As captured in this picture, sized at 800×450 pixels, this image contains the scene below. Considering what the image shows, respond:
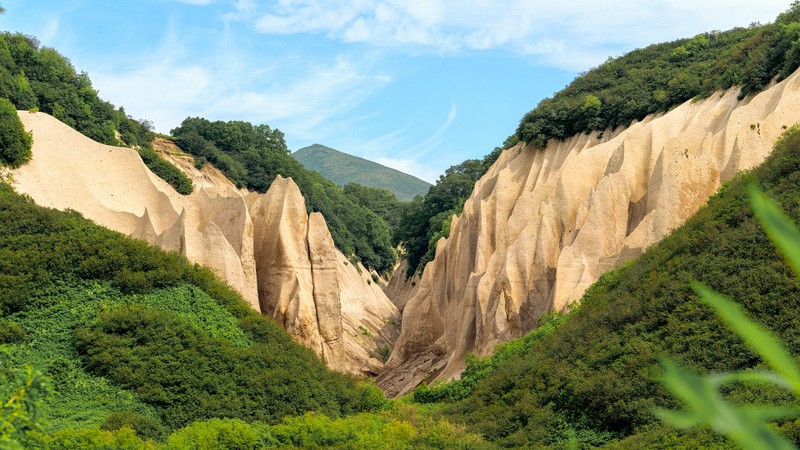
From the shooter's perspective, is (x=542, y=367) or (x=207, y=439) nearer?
(x=207, y=439)

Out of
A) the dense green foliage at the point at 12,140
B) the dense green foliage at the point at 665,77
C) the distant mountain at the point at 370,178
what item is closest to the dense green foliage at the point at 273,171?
the dense green foliage at the point at 665,77

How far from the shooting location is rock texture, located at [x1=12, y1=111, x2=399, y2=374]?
1334 inches

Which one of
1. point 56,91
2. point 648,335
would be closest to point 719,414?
point 648,335

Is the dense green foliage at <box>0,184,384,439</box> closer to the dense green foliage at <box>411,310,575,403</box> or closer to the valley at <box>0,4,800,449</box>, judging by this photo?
the valley at <box>0,4,800,449</box>

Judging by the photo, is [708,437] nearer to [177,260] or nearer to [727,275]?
[727,275]

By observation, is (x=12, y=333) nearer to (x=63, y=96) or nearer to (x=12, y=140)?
(x=12, y=140)

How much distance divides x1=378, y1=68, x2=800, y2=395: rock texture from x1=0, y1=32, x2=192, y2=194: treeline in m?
14.3

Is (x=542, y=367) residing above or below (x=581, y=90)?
below

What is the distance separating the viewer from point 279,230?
35.6m

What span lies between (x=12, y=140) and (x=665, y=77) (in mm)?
27055

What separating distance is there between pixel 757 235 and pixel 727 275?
156cm

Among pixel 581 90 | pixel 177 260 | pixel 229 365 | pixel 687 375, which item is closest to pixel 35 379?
pixel 687 375

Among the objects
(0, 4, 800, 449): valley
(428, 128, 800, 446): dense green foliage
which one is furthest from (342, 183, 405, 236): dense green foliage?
(428, 128, 800, 446): dense green foliage

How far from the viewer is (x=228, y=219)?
115 feet
